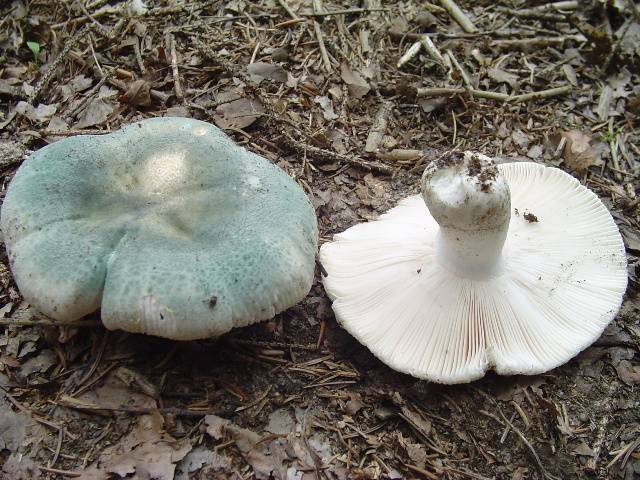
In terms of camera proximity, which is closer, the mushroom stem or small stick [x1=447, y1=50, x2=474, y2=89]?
the mushroom stem

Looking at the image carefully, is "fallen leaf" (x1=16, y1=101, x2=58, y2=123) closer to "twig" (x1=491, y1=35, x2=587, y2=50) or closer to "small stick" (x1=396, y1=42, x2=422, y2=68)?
"small stick" (x1=396, y1=42, x2=422, y2=68)

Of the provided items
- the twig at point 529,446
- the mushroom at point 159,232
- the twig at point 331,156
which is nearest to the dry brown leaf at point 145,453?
the mushroom at point 159,232

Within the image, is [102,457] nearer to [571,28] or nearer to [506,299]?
[506,299]

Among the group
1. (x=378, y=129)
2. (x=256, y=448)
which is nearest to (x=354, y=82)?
(x=378, y=129)

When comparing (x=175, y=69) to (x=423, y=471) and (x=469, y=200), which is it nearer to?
(x=469, y=200)

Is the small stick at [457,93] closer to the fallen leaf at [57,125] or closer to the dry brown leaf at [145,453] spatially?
the fallen leaf at [57,125]

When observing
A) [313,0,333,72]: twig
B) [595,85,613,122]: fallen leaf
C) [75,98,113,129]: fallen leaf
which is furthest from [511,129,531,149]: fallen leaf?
[75,98,113,129]: fallen leaf
